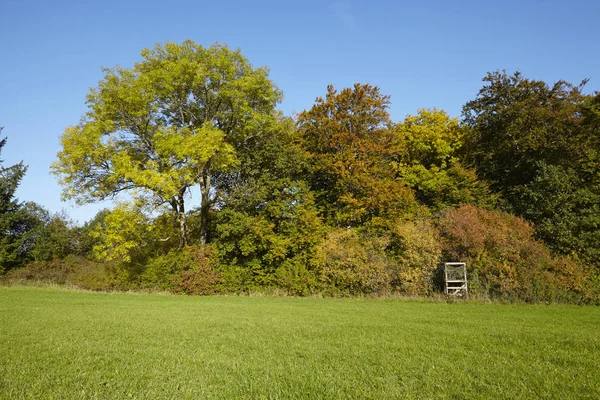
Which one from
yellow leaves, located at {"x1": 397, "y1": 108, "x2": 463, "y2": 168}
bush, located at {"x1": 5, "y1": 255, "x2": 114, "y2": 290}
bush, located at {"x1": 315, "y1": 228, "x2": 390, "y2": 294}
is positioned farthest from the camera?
yellow leaves, located at {"x1": 397, "y1": 108, "x2": 463, "y2": 168}

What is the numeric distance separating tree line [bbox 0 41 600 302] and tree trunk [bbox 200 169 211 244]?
10 centimetres

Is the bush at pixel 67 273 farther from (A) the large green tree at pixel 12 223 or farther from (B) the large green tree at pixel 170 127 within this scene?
(B) the large green tree at pixel 170 127

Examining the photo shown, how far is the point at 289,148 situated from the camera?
2702 centimetres

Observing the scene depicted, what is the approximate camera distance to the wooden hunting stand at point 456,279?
20312 mm

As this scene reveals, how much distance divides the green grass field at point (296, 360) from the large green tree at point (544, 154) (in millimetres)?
13078

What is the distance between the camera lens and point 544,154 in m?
26.0

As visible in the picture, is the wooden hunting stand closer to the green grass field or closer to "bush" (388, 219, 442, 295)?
"bush" (388, 219, 442, 295)

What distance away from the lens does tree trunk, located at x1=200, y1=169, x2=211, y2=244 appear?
27.4 m

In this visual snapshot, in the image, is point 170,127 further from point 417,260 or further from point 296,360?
point 296,360

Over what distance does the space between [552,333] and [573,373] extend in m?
4.10

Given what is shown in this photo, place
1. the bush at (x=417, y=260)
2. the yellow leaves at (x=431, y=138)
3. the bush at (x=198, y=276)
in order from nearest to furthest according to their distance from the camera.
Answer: the bush at (x=417, y=260), the bush at (x=198, y=276), the yellow leaves at (x=431, y=138)

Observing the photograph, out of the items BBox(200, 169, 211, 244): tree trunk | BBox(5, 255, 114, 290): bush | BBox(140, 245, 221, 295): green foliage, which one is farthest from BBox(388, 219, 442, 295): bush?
BBox(5, 255, 114, 290): bush

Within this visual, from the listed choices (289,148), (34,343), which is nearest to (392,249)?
(289,148)

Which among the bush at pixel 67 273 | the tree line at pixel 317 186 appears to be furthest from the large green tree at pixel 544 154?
the bush at pixel 67 273
